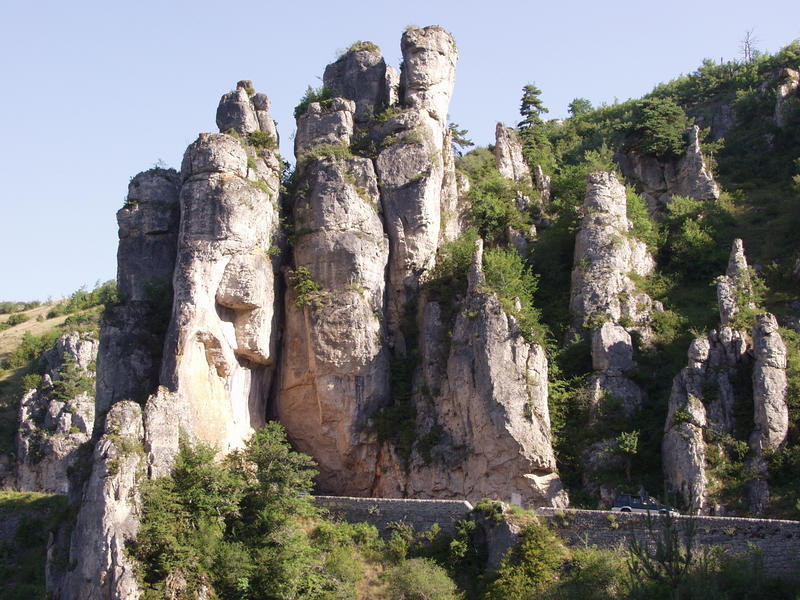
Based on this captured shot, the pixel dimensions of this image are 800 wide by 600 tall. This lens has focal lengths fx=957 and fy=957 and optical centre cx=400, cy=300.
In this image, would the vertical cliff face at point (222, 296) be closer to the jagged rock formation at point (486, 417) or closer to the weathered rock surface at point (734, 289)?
the jagged rock formation at point (486, 417)

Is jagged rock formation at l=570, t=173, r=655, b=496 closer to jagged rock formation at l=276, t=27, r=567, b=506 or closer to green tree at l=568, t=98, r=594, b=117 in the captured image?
jagged rock formation at l=276, t=27, r=567, b=506

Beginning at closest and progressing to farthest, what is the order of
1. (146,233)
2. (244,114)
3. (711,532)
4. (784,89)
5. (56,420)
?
(711,532)
(146,233)
(244,114)
(784,89)
(56,420)

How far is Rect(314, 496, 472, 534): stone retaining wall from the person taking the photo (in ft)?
100

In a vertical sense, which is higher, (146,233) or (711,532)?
(146,233)

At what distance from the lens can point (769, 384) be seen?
1193 inches

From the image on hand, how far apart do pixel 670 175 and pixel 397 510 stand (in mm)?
23658

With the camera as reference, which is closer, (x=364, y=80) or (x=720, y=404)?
(x=720, y=404)

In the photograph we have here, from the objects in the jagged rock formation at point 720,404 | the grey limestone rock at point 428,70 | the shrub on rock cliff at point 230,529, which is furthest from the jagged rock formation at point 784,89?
the shrub on rock cliff at point 230,529

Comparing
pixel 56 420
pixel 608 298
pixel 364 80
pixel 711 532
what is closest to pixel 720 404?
pixel 711 532

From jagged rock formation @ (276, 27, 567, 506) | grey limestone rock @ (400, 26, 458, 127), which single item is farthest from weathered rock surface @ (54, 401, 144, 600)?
grey limestone rock @ (400, 26, 458, 127)

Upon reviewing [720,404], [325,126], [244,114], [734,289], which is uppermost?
[244,114]

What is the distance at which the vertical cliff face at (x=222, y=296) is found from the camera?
34000 millimetres

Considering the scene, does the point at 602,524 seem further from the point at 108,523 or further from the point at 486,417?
the point at 108,523

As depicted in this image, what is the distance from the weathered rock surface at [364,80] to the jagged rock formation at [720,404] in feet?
60.0
